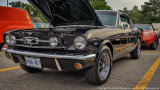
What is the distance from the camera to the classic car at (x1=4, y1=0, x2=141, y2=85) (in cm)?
264

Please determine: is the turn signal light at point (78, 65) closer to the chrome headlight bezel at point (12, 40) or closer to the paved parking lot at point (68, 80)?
the paved parking lot at point (68, 80)

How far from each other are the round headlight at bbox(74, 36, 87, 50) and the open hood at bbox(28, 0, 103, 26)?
739 mm

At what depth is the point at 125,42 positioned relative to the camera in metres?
4.25

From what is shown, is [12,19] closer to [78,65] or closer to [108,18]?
[108,18]

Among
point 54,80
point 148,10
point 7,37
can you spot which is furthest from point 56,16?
point 148,10

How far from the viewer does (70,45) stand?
2693 mm

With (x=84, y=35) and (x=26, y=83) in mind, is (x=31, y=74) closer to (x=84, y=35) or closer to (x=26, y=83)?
(x=26, y=83)

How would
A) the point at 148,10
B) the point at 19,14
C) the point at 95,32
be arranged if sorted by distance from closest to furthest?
the point at 95,32
the point at 19,14
the point at 148,10

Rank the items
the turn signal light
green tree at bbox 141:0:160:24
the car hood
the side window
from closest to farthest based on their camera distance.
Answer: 1. the turn signal light
2. the side window
3. the car hood
4. green tree at bbox 141:0:160:24

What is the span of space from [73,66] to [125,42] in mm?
2054

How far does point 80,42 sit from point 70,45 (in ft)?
0.55

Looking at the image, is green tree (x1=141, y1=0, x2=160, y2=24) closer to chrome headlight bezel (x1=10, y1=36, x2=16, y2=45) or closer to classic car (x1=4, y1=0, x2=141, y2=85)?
classic car (x1=4, y1=0, x2=141, y2=85)

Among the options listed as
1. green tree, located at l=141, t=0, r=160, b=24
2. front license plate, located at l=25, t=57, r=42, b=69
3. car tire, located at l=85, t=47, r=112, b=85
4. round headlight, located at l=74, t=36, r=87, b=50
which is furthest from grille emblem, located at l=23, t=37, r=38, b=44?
green tree, located at l=141, t=0, r=160, b=24

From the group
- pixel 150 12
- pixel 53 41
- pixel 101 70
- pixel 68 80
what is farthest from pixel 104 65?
pixel 150 12
